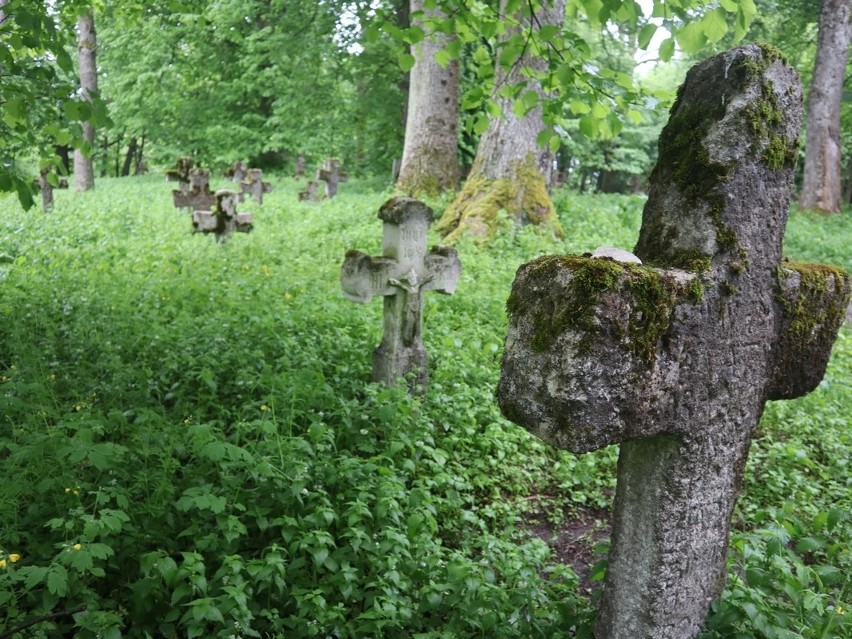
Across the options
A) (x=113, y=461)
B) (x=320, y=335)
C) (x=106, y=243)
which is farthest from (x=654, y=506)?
(x=106, y=243)

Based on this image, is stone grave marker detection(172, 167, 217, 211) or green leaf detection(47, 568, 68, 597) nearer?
green leaf detection(47, 568, 68, 597)

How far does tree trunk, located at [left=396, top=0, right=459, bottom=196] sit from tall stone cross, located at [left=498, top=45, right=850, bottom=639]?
1067 cm

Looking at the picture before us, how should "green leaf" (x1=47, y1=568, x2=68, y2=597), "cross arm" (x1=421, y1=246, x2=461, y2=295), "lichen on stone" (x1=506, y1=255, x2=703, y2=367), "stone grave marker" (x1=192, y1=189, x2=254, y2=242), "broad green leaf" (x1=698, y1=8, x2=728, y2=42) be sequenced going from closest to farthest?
"lichen on stone" (x1=506, y1=255, x2=703, y2=367) < "green leaf" (x1=47, y1=568, x2=68, y2=597) < "broad green leaf" (x1=698, y1=8, x2=728, y2=42) < "cross arm" (x1=421, y1=246, x2=461, y2=295) < "stone grave marker" (x1=192, y1=189, x2=254, y2=242)

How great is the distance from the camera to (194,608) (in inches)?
104

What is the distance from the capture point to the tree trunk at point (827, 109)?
17.0 metres

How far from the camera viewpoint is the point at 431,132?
13.1 metres

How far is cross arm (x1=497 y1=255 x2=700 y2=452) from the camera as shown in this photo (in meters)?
2.07

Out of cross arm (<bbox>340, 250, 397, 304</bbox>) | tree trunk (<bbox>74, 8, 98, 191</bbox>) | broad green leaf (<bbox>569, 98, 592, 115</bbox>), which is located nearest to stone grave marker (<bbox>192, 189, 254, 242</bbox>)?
cross arm (<bbox>340, 250, 397, 304</bbox>)

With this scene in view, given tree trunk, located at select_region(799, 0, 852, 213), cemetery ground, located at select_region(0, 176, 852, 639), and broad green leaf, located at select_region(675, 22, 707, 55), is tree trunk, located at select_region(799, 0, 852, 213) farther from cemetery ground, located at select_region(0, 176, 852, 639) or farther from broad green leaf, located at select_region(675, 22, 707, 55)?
broad green leaf, located at select_region(675, 22, 707, 55)

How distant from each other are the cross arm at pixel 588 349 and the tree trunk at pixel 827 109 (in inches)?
707

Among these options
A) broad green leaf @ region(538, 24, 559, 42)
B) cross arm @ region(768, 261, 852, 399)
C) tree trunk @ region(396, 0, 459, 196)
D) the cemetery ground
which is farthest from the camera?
tree trunk @ region(396, 0, 459, 196)

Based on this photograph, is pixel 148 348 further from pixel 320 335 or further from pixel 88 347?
pixel 320 335

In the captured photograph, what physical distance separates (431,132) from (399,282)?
8.12 m

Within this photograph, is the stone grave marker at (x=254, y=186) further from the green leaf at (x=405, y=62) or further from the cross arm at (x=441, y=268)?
the green leaf at (x=405, y=62)
